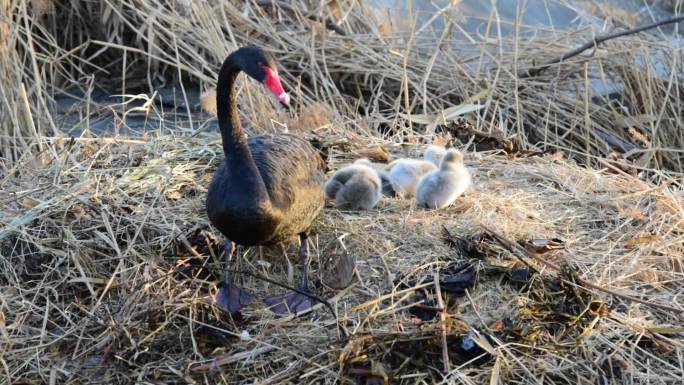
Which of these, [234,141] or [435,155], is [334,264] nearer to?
[234,141]

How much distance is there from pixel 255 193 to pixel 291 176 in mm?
309

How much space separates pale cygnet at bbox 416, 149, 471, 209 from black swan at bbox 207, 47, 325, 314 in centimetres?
58

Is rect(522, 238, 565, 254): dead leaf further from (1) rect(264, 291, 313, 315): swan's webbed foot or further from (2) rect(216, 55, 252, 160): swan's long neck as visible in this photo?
(2) rect(216, 55, 252, 160): swan's long neck

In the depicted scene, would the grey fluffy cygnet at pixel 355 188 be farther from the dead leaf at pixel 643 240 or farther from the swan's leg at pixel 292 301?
the dead leaf at pixel 643 240

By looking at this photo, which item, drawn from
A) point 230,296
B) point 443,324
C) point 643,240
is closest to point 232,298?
point 230,296

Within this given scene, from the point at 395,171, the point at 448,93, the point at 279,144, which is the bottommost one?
the point at 448,93

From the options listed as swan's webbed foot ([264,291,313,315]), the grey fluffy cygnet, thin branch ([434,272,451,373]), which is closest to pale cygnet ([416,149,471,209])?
the grey fluffy cygnet

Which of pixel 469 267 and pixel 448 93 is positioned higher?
pixel 469 267

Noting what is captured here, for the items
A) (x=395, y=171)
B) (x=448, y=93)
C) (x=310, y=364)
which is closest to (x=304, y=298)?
(x=310, y=364)

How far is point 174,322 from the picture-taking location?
3219mm

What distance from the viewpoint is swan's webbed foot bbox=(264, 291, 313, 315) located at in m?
3.29

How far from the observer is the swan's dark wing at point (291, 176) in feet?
11.2

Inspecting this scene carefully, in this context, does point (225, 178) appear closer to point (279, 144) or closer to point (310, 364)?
point (279, 144)

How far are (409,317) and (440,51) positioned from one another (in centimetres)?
331
